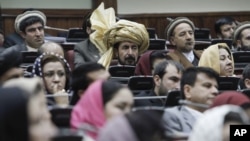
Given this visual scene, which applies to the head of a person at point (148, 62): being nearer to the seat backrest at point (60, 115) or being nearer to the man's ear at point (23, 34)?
the man's ear at point (23, 34)

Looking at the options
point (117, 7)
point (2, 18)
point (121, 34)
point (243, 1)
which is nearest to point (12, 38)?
point (121, 34)

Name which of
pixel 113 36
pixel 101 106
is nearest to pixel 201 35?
pixel 113 36

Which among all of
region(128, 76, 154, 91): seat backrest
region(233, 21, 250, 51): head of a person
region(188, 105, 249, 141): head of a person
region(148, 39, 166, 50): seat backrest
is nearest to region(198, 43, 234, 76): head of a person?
region(128, 76, 154, 91): seat backrest

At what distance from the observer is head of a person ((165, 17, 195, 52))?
5.07 metres

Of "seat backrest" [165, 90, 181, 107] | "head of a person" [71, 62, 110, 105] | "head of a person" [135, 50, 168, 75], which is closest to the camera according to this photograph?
"head of a person" [71, 62, 110, 105]

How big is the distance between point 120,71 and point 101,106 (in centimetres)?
199

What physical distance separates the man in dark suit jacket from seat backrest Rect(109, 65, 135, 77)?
1.01 m

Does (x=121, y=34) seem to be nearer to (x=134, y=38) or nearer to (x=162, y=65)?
(x=134, y=38)

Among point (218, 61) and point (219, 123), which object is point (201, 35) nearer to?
point (218, 61)

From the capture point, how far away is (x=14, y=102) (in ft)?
5.17

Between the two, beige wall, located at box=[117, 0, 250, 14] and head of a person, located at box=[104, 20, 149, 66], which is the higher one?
beige wall, located at box=[117, 0, 250, 14]

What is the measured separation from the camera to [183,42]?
200 inches

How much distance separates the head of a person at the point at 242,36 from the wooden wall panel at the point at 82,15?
5.88 ft

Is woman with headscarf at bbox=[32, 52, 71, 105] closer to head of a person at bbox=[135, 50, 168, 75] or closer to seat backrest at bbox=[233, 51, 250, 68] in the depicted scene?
head of a person at bbox=[135, 50, 168, 75]
